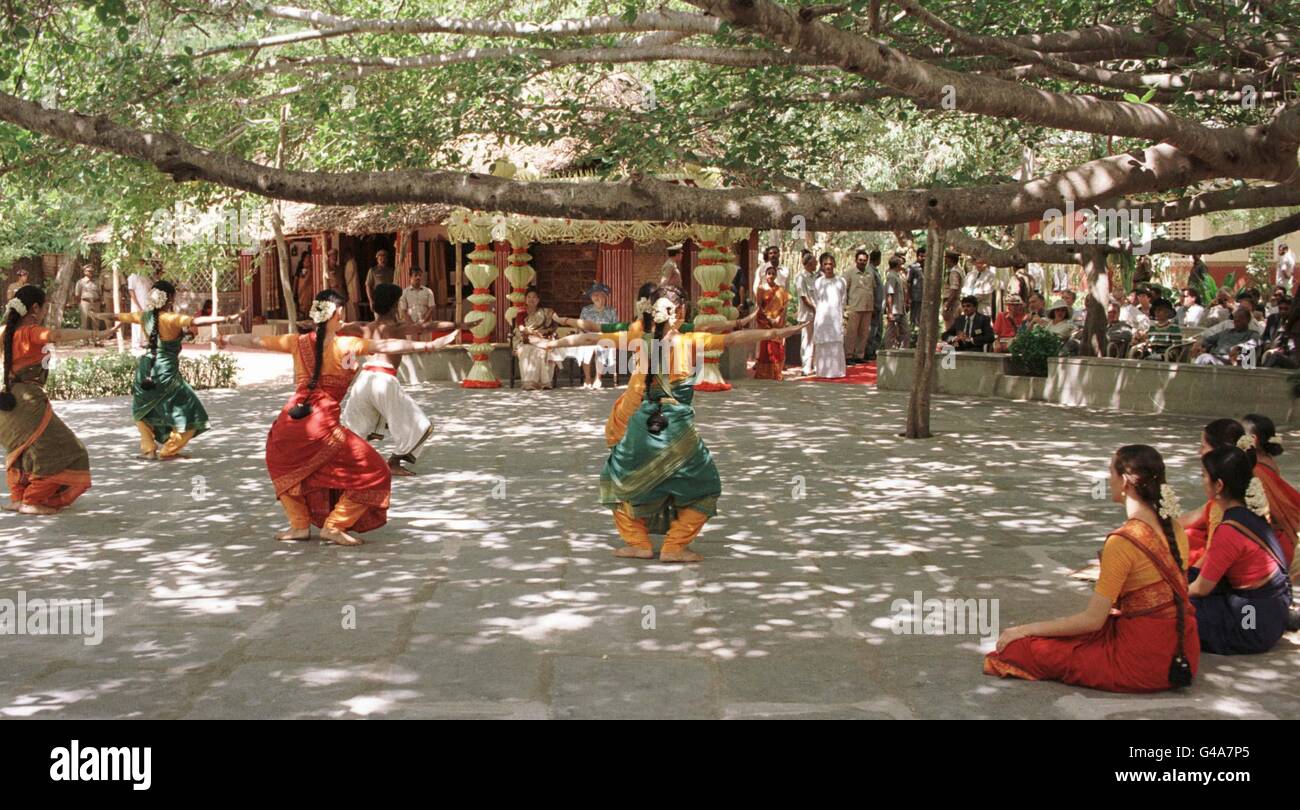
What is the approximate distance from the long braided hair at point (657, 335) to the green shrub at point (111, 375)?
1075cm

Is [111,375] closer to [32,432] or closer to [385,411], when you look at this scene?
[385,411]

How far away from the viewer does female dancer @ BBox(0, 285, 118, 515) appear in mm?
9156

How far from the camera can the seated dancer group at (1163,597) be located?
5.27 metres

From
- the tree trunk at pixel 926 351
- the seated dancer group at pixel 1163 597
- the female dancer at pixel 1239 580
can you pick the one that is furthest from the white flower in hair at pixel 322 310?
the tree trunk at pixel 926 351

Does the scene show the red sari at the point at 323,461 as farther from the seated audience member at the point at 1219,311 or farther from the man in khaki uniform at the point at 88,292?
the man in khaki uniform at the point at 88,292

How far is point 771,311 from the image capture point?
18.7 m

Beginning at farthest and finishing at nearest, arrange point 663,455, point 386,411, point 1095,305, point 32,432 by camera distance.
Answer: point 1095,305 → point 386,411 → point 32,432 → point 663,455

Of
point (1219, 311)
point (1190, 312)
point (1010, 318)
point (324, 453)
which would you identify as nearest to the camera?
point (324, 453)

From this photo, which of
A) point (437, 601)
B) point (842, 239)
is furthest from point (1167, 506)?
point (842, 239)

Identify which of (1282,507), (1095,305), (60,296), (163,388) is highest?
(60,296)

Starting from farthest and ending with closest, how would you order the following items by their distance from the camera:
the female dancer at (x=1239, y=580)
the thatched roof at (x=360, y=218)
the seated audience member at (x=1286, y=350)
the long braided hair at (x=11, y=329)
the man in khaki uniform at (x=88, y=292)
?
the man in khaki uniform at (x=88, y=292)
the thatched roof at (x=360, y=218)
the seated audience member at (x=1286, y=350)
the long braided hair at (x=11, y=329)
the female dancer at (x=1239, y=580)

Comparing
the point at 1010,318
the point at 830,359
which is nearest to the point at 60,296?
the point at 830,359

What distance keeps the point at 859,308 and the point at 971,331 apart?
305 centimetres

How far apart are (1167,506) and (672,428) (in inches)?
120
